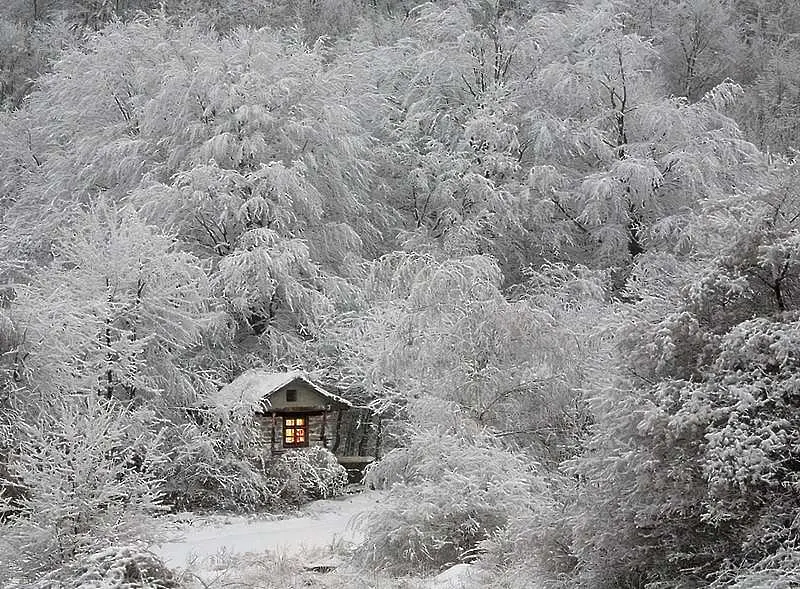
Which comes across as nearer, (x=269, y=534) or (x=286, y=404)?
(x=269, y=534)

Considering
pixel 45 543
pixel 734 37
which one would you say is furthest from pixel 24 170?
pixel 734 37

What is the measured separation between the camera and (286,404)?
17.4 metres

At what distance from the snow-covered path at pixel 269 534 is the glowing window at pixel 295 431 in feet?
4.39

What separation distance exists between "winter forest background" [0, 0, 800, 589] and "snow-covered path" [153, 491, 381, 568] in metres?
0.81

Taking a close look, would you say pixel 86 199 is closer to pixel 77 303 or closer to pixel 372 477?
pixel 77 303

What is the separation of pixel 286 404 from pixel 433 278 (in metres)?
4.79

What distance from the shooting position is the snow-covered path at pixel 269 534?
12.1 meters

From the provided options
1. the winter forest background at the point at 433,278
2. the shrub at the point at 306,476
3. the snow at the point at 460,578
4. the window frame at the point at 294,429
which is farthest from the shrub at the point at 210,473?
the snow at the point at 460,578

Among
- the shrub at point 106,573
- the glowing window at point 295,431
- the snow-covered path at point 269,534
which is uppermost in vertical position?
the shrub at point 106,573

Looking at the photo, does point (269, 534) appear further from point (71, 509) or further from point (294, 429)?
point (71, 509)

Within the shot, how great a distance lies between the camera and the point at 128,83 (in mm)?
22359

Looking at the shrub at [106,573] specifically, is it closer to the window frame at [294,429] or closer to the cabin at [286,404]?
the cabin at [286,404]

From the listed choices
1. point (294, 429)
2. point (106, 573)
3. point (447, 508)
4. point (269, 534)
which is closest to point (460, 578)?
point (447, 508)

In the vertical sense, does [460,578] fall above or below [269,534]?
above
